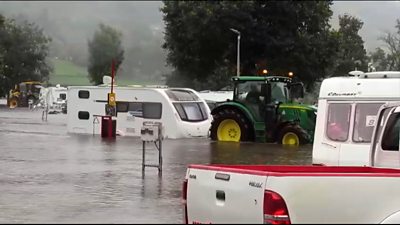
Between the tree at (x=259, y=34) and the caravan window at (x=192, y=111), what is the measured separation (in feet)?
66.1

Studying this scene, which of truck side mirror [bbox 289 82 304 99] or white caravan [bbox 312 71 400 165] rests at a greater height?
truck side mirror [bbox 289 82 304 99]

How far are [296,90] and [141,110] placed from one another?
245 inches

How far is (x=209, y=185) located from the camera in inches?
228

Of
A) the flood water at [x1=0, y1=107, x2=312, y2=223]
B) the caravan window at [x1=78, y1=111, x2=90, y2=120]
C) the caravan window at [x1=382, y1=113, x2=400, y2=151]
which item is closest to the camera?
the caravan window at [x1=382, y1=113, x2=400, y2=151]

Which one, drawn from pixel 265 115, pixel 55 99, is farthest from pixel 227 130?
pixel 55 99

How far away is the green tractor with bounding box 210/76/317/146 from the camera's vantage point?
83.5 feet

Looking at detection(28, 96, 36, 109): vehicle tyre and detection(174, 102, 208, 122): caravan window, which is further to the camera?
detection(28, 96, 36, 109): vehicle tyre

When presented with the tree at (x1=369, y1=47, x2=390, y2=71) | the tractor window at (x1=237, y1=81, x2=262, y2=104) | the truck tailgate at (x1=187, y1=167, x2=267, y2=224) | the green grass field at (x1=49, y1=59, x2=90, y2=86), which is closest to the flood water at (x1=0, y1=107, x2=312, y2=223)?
the truck tailgate at (x1=187, y1=167, x2=267, y2=224)

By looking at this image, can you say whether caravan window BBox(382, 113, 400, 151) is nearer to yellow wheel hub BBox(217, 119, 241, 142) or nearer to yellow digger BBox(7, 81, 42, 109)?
yellow wheel hub BBox(217, 119, 241, 142)

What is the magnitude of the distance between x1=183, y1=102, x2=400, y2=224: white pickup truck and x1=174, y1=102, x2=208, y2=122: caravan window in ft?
73.4

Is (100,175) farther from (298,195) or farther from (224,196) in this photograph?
(298,195)

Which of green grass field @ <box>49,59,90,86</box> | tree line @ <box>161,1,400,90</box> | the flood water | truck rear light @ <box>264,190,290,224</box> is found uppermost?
tree line @ <box>161,1,400,90</box>

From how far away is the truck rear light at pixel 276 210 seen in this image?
16.9 feet

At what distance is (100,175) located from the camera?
1468cm
